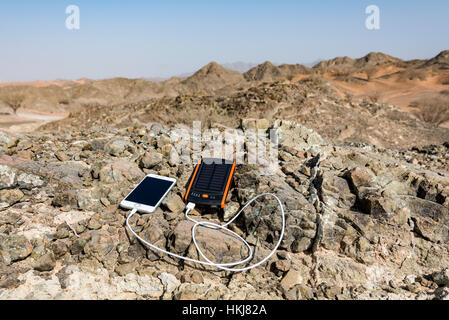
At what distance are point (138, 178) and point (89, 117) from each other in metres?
17.2

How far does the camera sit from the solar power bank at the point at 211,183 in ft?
8.90

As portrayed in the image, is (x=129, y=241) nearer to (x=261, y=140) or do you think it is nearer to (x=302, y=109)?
(x=261, y=140)

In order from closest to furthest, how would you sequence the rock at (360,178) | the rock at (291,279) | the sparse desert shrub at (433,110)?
the rock at (291,279) < the rock at (360,178) < the sparse desert shrub at (433,110)

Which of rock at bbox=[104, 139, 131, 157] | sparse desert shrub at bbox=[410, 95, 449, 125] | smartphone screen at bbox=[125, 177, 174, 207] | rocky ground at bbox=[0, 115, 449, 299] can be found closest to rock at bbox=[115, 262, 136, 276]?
rocky ground at bbox=[0, 115, 449, 299]

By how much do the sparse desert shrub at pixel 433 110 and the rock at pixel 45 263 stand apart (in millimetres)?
24793

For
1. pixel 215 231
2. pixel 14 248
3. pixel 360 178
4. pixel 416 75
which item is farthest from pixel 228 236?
pixel 416 75

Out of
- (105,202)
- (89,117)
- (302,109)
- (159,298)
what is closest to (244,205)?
(159,298)

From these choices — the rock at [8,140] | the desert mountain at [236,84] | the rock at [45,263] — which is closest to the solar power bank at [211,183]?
the rock at [45,263]

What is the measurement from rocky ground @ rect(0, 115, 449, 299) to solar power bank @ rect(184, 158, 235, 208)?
0.17 metres

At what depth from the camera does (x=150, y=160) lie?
3.39 m

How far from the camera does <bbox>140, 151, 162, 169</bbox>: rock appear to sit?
11.1 ft

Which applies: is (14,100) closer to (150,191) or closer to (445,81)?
(150,191)

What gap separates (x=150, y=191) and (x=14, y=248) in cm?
123

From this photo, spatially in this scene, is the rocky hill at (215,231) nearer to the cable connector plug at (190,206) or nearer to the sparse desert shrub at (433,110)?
the cable connector plug at (190,206)
